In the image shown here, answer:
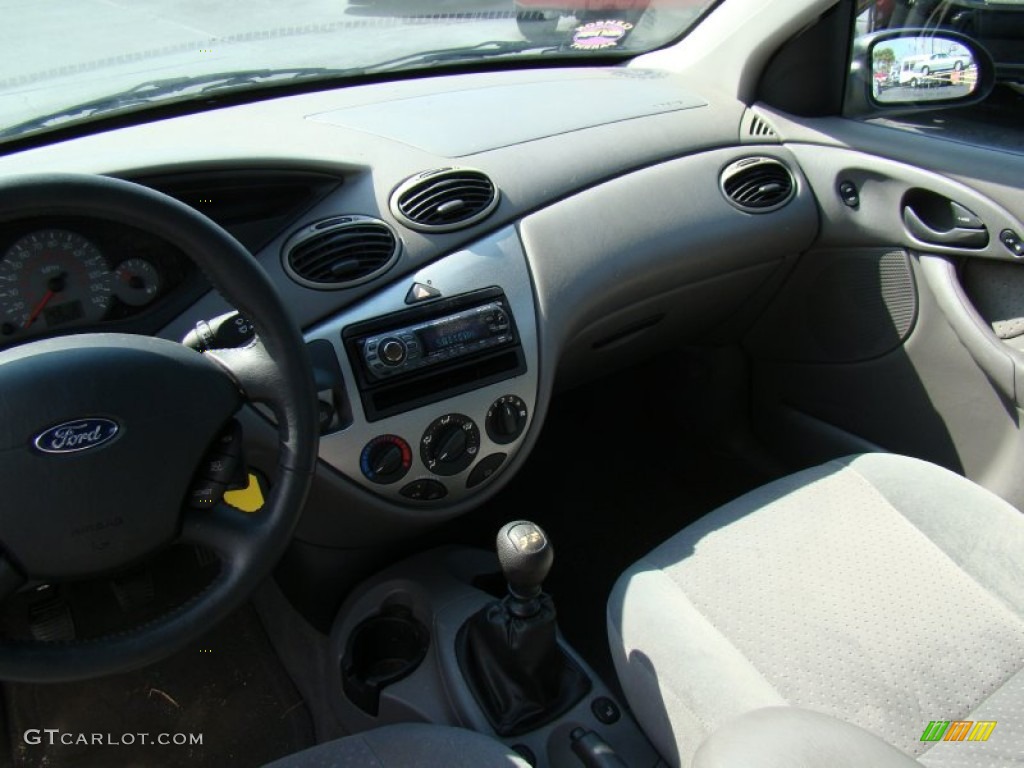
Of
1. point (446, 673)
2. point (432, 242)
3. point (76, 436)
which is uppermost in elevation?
point (76, 436)

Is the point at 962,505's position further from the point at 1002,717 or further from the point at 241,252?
the point at 241,252

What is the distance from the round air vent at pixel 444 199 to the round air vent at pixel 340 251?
61 mm

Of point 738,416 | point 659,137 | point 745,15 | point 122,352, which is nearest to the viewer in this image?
point 122,352

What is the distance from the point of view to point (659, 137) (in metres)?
2.02

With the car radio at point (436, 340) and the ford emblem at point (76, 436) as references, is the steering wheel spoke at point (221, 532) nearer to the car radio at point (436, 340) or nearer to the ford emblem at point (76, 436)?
the ford emblem at point (76, 436)

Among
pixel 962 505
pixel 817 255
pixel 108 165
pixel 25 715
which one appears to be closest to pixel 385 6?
pixel 108 165

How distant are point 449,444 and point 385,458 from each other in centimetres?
12

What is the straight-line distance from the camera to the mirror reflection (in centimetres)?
205

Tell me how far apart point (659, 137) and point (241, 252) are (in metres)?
1.15

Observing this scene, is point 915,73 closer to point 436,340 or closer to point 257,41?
point 436,340

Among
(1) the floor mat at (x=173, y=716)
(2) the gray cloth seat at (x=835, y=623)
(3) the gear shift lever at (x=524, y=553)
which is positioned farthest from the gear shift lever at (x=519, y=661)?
(1) the floor mat at (x=173, y=716)

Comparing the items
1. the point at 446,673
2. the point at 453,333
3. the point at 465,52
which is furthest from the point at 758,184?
the point at 446,673

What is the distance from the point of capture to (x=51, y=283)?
4.28 ft

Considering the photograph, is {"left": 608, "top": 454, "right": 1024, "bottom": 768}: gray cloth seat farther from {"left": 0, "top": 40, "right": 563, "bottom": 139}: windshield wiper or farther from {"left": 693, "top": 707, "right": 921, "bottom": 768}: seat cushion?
{"left": 0, "top": 40, "right": 563, "bottom": 139}: windshield wiper
